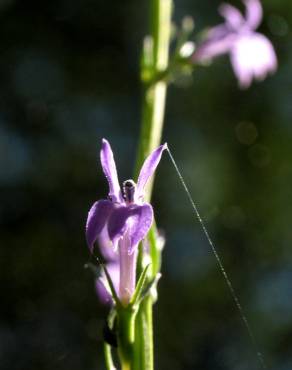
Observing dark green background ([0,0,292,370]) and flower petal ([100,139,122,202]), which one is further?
dark green background ([0,0,292,370])

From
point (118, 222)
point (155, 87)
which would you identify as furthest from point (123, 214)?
point (155, 87)

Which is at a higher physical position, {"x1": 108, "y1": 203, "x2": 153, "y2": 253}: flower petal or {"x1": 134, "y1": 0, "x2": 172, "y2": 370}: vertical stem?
{"x1": 134, "y1": 0, "x2": 172, "y2": 370}: vertical stem

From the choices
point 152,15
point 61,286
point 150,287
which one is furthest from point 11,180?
point 150,287

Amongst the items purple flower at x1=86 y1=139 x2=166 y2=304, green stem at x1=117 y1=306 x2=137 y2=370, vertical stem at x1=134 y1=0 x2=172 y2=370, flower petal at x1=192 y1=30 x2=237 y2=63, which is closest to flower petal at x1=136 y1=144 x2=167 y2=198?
purple flower at x1=86 y1=139 x2=166 y2=304

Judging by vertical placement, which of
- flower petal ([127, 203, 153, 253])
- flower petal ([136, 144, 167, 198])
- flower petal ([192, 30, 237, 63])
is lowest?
flower petal ([127, 203, 153, 253])

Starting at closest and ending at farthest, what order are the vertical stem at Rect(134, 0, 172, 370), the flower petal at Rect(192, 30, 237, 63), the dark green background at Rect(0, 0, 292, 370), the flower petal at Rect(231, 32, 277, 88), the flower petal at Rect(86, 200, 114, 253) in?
the flower petal at Rect(86, 200, 114, 253), the vertical stem at Rect(134, 0, 172, 370), the flower petal at Rect(192, 30, 237, 63), the flower petal at Rect(231, 32, 277, 88), the dark green background at Rect(0, 0, 292, 370)

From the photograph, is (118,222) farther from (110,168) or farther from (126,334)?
(126,334)

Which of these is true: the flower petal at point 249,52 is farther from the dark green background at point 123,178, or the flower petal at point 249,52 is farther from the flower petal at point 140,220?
the dark green background at point 123,178

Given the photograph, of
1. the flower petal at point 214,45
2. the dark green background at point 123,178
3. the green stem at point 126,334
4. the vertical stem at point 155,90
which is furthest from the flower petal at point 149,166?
the dark green background at point 123,178

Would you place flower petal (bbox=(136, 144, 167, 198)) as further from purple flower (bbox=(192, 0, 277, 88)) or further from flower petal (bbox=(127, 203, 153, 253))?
purple flower (bbox=(192, 0, 277, 88))
